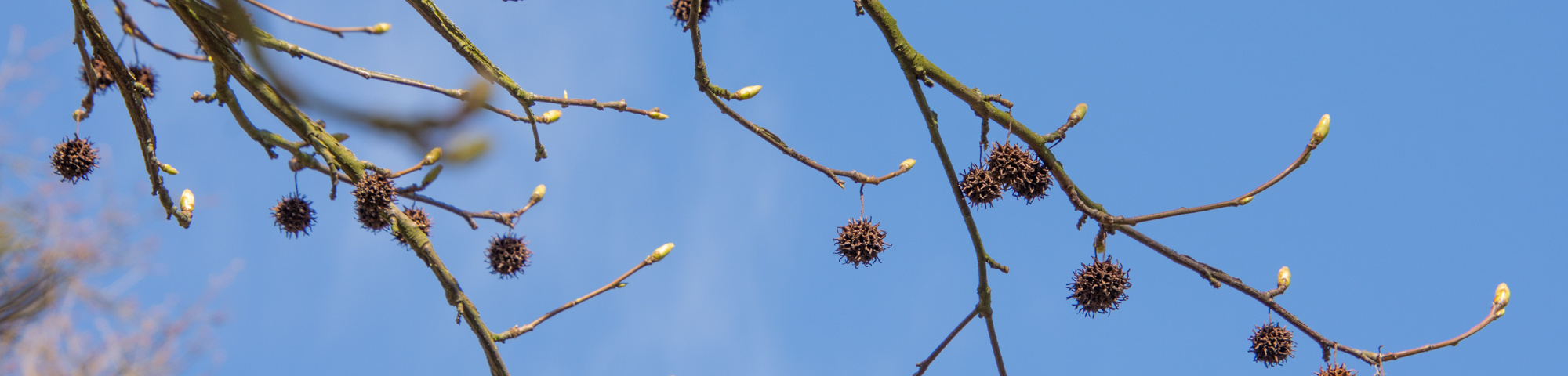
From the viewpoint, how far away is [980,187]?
7.83ft

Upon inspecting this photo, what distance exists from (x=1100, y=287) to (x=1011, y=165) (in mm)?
488

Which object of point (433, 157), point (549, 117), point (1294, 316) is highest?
point (549, 117)

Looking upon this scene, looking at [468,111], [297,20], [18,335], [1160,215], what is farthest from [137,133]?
[18,335]

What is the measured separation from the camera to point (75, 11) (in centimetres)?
249

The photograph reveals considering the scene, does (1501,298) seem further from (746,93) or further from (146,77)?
(146,77)

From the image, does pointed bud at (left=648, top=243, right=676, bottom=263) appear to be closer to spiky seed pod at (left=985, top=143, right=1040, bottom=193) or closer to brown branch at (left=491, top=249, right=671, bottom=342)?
brown branch at (left=491, top=249, right=671, bottom=342)

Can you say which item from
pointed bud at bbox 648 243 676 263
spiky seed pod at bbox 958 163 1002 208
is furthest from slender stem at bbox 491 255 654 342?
spiky seed pod at bbox 958 163 1002 208

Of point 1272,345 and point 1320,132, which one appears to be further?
point 1272,345

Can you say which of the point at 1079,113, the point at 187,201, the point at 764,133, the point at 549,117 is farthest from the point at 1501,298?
the point at 187,201

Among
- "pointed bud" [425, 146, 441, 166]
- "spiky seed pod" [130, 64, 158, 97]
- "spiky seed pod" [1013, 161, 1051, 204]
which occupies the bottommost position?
"spiky seed pod" [1013, 161, 1051, 204]

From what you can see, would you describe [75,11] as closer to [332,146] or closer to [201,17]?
[201,17]

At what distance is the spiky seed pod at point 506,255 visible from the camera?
2.89 m

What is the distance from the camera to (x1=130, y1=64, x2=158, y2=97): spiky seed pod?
3371mm

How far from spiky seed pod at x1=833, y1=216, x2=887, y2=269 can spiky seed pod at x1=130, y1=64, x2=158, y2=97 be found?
2.64 metres
